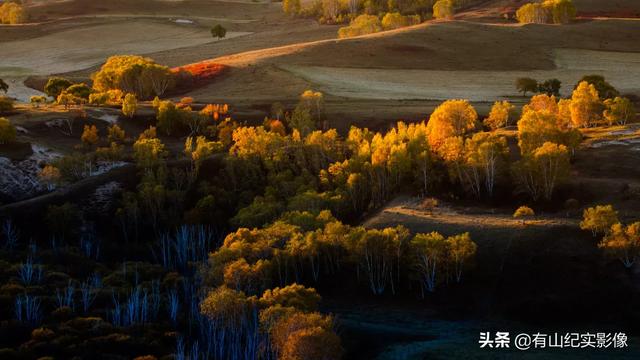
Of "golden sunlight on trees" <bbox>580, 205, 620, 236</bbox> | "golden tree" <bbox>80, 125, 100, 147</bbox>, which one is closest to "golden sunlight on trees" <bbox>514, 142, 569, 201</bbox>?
"golden sunlight on trees" <bbox>580, 205, 620, 236</bbox>

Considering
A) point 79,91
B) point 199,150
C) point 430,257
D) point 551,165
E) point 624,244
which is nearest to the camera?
point 624,244

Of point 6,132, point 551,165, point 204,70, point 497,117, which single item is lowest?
point 551,165

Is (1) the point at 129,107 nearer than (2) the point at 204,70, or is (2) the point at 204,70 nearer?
(1) the point at 129,107

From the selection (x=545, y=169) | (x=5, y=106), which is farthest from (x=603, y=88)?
(x=5, y=106)

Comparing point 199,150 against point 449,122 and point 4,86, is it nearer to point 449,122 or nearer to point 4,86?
point 449,122

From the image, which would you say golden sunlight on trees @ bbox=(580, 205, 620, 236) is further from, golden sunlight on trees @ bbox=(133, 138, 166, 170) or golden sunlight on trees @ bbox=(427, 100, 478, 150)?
golden sunlight on trees @ bbox=(133, 138, 166, 170)

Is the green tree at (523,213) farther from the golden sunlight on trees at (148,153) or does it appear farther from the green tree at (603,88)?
the green tree at (603,88)

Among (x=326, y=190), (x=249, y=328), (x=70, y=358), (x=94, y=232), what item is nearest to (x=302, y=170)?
(x=326, y=190)
